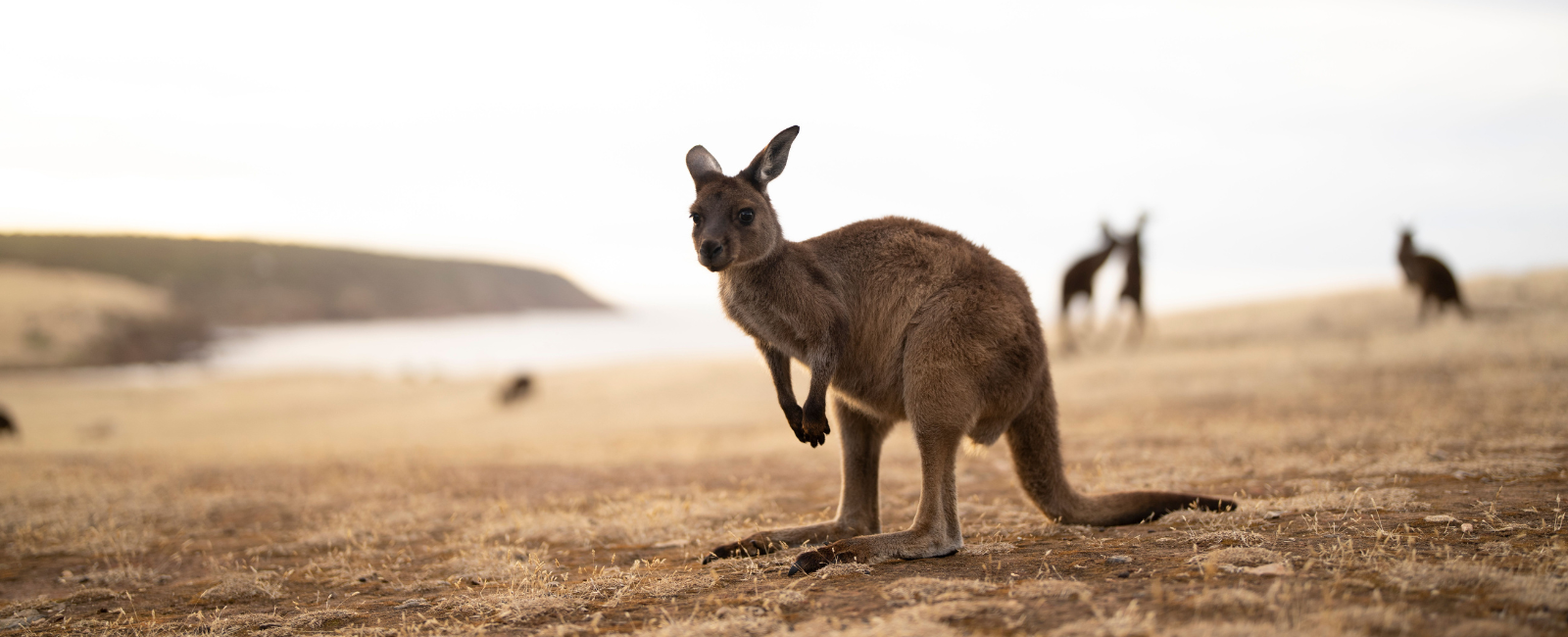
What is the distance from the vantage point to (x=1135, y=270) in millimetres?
20438

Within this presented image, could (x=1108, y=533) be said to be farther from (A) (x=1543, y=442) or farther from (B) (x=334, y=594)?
(A) (x=1543, y=442)

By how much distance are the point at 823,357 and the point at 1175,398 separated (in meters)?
11.1

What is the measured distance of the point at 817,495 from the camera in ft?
23.4

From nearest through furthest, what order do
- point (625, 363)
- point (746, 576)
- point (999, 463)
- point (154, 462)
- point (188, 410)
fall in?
point (746, 576), point (999, 463), point (154, 462), point (188, 410), point (625, 363)

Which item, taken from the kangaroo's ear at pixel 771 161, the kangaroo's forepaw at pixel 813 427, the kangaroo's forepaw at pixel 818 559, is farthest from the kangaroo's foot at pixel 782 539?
the kangaroo's ear at pixel 771 161

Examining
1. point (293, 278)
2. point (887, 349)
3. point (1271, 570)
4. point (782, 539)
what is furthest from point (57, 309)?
point (1271, 570)

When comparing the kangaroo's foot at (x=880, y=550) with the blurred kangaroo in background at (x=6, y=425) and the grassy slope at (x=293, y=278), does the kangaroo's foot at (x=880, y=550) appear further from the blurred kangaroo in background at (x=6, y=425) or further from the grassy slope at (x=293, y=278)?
the grassy slope at (x=293, y=278)

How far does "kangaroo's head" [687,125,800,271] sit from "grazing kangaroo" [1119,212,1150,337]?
1731 centimetres

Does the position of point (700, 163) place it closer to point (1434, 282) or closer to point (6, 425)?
point (1434, 282)

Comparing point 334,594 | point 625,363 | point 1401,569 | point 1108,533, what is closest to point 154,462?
point 334,594

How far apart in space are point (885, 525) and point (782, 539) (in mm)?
1241

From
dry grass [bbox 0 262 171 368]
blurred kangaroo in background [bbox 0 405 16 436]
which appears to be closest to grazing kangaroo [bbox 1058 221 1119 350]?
blurred kangaroo in background [bbox 0 405 16 436]

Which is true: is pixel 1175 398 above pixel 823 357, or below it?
below

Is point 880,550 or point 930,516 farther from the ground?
point 930,516
